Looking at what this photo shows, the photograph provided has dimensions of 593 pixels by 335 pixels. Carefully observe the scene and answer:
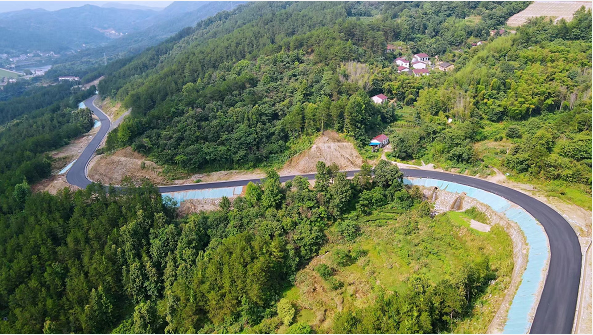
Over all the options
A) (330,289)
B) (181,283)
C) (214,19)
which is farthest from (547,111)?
(214,19)

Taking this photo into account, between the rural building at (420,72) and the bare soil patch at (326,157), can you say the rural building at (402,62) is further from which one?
the bare soil patch at (326,157)

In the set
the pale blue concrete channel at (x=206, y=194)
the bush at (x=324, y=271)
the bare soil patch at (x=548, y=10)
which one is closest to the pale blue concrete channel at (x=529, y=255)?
the bush at (x=324, y=271)

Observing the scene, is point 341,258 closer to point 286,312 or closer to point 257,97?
point 286,312

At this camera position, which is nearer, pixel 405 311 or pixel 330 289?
pixel 405 311

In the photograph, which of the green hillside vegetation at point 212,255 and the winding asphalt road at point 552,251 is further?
the green hillside vegetation at point 212,255

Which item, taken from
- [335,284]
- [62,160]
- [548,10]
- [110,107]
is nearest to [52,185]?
[62,160]

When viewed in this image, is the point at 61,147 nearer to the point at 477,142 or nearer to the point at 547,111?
the point at 477,142
